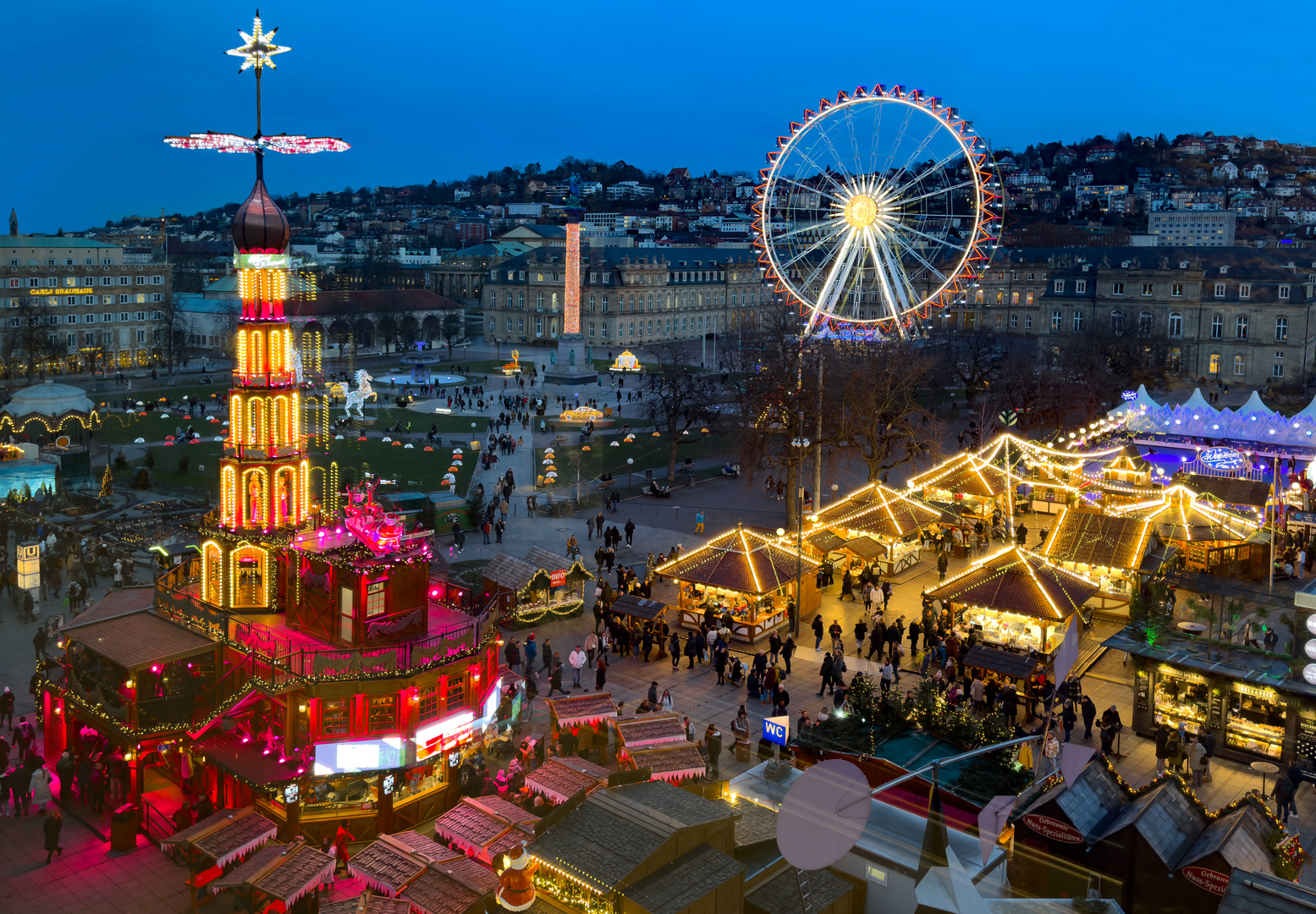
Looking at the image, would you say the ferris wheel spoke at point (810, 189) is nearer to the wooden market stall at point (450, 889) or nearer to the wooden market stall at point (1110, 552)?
the wooden market stall at point (1110, 552)

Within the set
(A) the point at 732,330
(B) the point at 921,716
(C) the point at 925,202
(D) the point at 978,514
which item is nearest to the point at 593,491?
(D) the point at 978,514

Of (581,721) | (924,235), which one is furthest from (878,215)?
(581,721)

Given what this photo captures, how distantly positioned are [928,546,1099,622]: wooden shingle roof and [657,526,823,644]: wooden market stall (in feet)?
13.7

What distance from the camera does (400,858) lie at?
54.5ft

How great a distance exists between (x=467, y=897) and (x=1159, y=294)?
9053cm

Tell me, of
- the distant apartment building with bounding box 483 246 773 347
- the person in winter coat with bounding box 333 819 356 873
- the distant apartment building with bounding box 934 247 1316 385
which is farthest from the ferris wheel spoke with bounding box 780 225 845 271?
the distant apartment building with bounding box 483 246 773 347

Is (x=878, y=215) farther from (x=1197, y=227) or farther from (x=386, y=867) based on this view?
(x=1197, y=227)

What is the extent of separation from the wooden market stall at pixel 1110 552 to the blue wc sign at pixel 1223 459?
1309cm

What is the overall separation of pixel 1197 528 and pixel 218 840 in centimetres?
2938

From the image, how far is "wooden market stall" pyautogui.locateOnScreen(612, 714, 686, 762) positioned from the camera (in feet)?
67.4

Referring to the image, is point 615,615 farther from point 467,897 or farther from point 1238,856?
point 1238,856

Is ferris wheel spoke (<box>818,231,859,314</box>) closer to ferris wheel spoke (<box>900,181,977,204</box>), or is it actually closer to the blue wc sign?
ferris wheel spoke (<box>900,181,977,204</box>)

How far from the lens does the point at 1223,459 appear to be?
149ft

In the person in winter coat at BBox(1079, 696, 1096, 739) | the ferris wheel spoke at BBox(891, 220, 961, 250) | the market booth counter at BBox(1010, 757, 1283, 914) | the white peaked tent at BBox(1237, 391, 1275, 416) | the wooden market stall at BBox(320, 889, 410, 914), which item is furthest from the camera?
the white peaked tent at BBox(1237, 391, 1275, 416)
